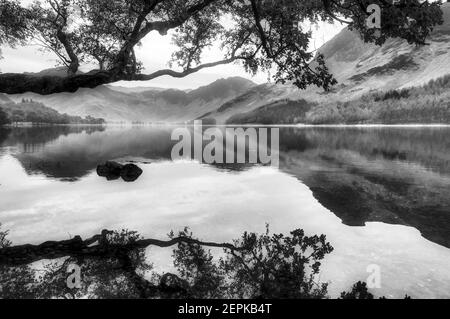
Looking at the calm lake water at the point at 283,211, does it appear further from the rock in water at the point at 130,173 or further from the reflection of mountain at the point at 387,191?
the rock in water at the point at 130,173

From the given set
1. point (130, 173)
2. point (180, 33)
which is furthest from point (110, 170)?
point (180, 33)

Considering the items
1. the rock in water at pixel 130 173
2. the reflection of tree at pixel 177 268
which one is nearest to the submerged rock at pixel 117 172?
the rock in water at pixel 130 173

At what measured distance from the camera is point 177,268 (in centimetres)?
920

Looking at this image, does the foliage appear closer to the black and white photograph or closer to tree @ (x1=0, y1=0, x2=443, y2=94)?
the black and white photograph

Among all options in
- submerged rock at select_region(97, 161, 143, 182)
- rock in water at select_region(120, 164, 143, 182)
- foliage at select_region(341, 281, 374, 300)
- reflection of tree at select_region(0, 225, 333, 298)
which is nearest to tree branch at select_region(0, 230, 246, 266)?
reflection of tree at select_region(0, 225, 333, 298)

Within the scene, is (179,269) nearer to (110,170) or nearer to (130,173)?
(130,173)

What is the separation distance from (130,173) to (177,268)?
18972 millimetres

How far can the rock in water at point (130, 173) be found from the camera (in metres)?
26.2

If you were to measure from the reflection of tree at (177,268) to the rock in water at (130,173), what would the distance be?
14.7 metres

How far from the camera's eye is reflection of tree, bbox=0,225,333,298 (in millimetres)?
7879

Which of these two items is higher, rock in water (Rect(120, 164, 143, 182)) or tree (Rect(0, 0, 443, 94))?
tree (Rect(0, 0, 443, 94))

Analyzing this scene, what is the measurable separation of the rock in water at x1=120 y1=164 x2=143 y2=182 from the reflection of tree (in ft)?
48.1

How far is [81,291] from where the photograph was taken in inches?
310
